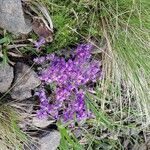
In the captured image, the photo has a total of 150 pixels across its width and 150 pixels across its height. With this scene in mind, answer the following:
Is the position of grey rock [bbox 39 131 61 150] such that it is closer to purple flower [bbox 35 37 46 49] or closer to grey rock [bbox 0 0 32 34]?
purple flower [bbox 35 37 46 49]

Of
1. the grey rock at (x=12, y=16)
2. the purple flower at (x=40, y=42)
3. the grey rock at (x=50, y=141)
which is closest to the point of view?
the grey rock at (x=12, y=16)

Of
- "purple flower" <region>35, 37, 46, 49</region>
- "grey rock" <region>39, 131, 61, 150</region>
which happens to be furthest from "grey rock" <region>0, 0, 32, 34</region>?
"grey rock" <region>39, 131, 61, 150</region>

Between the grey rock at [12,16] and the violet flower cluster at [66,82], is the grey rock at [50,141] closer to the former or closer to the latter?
the violet flower cluster at [66,82]

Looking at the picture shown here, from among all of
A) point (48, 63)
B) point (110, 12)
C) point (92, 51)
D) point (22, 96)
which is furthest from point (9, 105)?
point (110, 12)

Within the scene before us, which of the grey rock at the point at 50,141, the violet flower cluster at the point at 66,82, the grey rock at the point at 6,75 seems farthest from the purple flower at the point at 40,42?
the grey rock at the point at 50,141

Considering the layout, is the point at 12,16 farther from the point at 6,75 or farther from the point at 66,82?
the point at 66,82

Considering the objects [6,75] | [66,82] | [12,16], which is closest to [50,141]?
[66,82]
